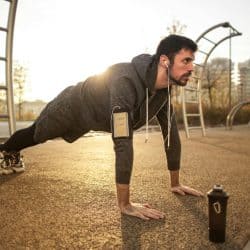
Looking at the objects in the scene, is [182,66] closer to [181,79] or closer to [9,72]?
[181,79]

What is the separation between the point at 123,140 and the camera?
1.99m

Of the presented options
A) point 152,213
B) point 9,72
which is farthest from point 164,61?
point 9,72

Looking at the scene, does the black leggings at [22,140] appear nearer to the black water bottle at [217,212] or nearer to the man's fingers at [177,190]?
the man's fingers at [177,190]

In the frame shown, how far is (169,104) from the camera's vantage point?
8.15 feet

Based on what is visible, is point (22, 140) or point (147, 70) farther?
point (22, 140)

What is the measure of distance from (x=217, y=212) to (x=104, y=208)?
0.76m

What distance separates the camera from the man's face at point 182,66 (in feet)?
7.08

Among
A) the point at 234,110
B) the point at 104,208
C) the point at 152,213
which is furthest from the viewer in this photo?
the point at 234,110

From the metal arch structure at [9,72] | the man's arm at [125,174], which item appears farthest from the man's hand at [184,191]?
the metal arch structure at [9,72]

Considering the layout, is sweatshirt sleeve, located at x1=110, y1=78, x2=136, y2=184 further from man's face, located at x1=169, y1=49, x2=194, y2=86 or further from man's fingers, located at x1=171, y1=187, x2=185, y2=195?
man's fingers, located at x1=171, y1=187, x2=185, y2=195

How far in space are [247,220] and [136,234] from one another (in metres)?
0.58

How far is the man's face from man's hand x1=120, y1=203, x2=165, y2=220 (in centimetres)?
73

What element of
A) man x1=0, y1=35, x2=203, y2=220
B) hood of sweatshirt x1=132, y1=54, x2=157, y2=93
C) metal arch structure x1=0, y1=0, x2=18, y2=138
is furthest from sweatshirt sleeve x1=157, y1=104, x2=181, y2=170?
metal arch structure x1=0, y1=0, x2=18, y2=138

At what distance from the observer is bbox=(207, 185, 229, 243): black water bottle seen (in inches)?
59.2
